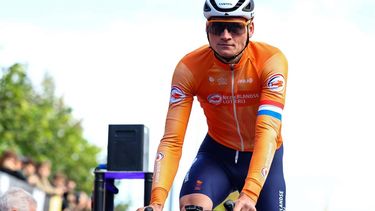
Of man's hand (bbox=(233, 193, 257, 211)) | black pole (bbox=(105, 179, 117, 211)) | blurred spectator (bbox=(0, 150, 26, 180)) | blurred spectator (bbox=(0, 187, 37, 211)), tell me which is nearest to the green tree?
blurred spectator (bbox=(0, 150, 26, 180))

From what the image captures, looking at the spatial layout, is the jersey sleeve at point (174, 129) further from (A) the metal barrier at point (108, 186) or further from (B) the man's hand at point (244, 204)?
(A) the metal barrier at point (108, 186)

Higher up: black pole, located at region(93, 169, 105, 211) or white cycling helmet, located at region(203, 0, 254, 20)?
white cycling helmet, located at region(203, 0, 254, 20)

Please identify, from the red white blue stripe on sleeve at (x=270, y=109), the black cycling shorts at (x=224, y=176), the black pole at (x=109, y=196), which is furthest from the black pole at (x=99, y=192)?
the red white blue stripe on sleeve at (x=270, y=109)

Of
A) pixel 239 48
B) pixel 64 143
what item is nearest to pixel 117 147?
pixel 239 48

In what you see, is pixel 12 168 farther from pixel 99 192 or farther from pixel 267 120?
pixel 267 120

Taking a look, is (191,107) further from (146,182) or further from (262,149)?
(146,182)

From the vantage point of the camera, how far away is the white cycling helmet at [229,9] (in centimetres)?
812

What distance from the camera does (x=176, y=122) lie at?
8.43 metres

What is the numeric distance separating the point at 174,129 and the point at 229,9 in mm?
1049

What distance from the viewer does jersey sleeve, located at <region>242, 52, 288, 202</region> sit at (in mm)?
7828

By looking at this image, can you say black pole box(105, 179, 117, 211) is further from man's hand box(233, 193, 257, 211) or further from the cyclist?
man's hand box(233, 193, 257, 211)

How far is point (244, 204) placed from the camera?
7562 mm

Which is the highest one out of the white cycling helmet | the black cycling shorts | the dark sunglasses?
the white cycling helmet

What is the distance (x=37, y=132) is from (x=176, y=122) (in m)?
44.0
